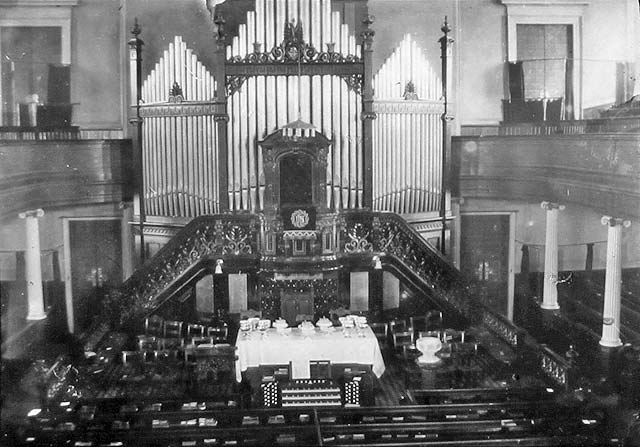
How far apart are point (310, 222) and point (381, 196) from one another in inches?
50.4

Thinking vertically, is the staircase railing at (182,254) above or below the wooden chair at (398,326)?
above

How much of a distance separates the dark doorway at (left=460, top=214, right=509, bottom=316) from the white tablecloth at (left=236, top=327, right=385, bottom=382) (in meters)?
2.33

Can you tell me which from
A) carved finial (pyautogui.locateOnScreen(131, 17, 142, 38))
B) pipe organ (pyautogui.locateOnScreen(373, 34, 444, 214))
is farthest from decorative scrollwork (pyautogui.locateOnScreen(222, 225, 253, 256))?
carved finial (pyautogui.locateOnScreen(131, 17, 142, 38))

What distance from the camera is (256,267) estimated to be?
37.2ft

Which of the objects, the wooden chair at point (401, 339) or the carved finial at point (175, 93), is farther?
the carved finial at point (175, 93)

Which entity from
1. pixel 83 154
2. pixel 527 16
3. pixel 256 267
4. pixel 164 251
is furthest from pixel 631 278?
pixel 83 154

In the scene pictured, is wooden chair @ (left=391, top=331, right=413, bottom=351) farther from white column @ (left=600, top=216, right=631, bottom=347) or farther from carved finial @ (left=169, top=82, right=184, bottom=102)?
carved finial @ (left=169, top=82, right=184, bottom=102)

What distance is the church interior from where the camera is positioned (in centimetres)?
1018

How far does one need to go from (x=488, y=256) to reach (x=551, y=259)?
3.27 feet

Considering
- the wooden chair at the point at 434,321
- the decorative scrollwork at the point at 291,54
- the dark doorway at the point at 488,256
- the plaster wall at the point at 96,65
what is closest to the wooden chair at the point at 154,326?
the plaster wall at the point at 96,65

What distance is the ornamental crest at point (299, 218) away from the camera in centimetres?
1132

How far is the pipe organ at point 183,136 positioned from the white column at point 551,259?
5.02 meters

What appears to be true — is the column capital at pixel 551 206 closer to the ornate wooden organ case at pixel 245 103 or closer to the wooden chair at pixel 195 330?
the ornate wooden organ case at pixel 245 103

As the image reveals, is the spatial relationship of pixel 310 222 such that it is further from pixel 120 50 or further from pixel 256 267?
pixel 120 50
